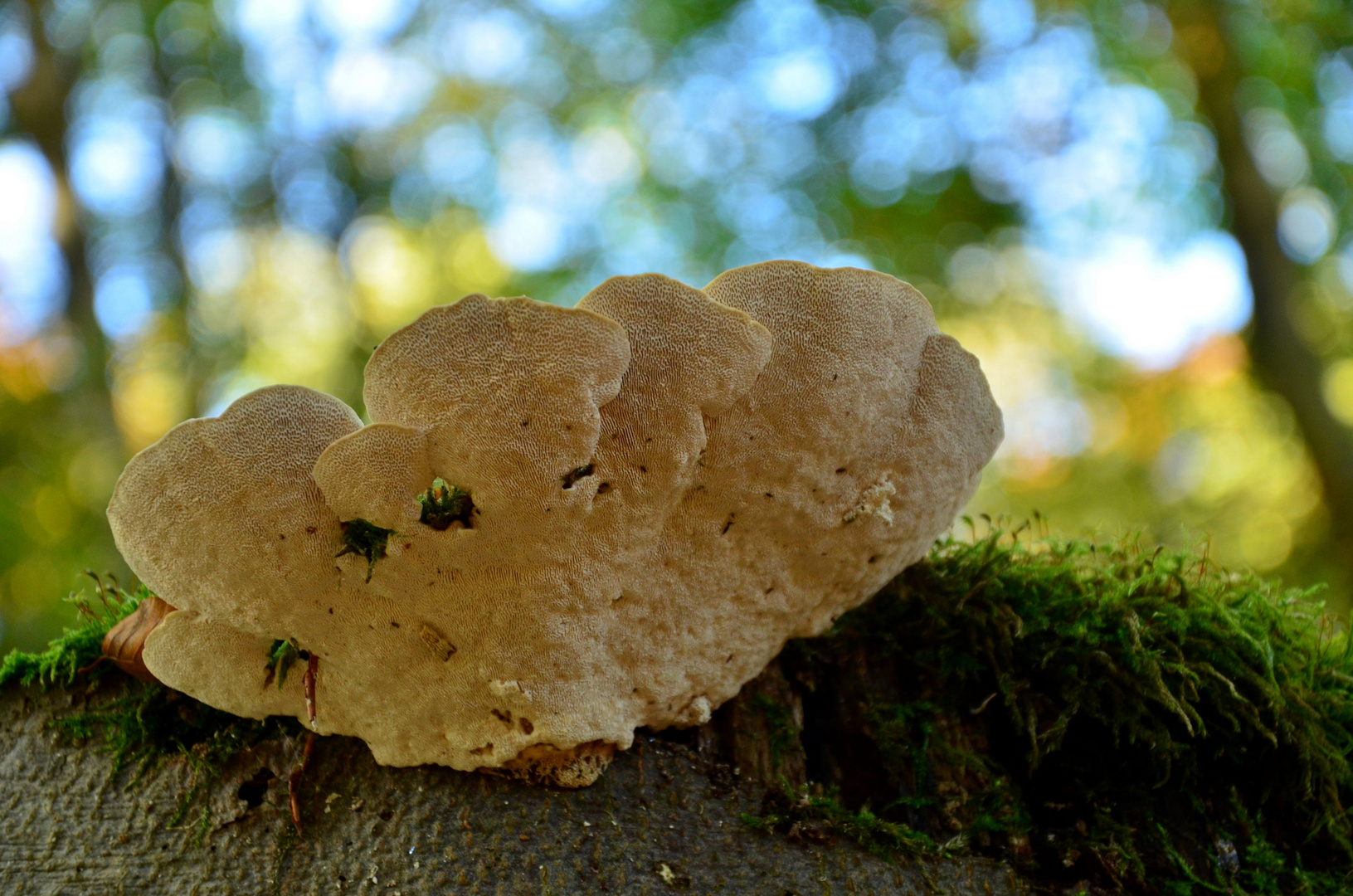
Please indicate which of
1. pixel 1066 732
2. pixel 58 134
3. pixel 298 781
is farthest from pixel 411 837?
pixel 58 134

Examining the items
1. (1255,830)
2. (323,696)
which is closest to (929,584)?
(1255,830)

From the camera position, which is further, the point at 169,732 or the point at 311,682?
the point at 169,732

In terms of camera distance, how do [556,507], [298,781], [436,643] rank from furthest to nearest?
[298,781] → [436,643] → [556,507]

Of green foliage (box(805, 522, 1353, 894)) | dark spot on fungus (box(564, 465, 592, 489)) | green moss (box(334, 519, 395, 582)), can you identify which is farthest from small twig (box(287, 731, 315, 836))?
green foliage (box(805, 522, 1353, 894))

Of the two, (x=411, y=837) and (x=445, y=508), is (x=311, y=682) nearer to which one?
(x=411, y=837)

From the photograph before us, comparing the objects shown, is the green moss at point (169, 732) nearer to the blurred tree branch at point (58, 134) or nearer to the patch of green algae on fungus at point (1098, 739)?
the patch of green algae on fungus at point (1098, 739)

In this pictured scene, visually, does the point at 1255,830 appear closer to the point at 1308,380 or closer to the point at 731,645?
the point at 731,645

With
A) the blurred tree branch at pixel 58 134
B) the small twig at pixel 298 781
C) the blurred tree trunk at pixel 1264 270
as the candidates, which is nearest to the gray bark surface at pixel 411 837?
the small twig at pixel 298 781
